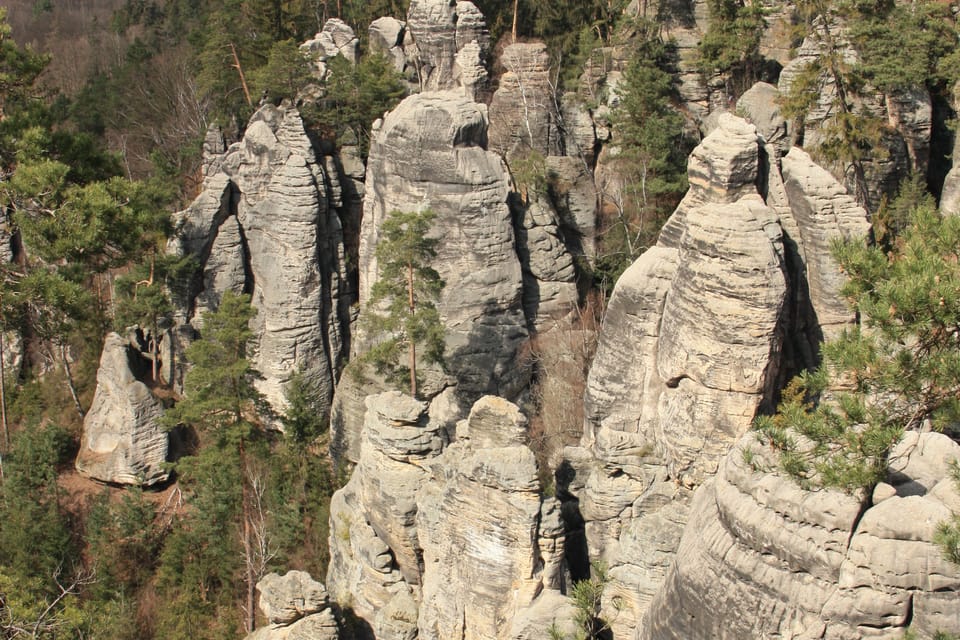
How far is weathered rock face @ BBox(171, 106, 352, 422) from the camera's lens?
88.1 feet

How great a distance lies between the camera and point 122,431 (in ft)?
84.0

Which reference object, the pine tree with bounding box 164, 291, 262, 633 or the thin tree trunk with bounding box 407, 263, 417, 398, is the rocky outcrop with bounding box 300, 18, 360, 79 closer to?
the pine tree with bounding box 164, 291, 262, 633

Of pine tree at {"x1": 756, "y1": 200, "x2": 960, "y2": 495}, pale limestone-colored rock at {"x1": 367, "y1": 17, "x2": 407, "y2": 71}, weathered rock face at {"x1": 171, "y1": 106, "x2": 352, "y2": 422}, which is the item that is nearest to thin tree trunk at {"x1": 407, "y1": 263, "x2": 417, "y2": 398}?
weathered rock face at {"x1": 171, "y1": 106, "x2": 352, "y2": 422}

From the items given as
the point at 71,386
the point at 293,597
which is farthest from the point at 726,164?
the point at 71,386

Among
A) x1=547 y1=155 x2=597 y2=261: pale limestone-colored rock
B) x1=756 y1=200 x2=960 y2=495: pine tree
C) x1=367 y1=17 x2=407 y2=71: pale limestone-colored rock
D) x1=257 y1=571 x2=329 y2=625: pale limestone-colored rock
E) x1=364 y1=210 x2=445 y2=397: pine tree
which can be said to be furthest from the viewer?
x1=367 y1=17 x2=407 y2=71: pale limestone-colored rock

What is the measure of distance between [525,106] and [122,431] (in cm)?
1346

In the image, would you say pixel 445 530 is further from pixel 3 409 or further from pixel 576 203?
pixel 3 409

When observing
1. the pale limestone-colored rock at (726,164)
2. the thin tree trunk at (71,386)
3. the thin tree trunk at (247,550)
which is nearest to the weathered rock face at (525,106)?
the pale limestone-colored rock at (726,164)

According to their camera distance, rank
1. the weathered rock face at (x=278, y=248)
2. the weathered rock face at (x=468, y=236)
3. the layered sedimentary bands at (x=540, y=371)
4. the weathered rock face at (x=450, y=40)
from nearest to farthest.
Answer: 1. the layered sedimentary bands at (x=540, y=371)
2. the weathered rock face at (x=468, y=236)
3. the weathered rock face at (x=278, y=248)
4. the weathered rock face at (x=450, y=40)

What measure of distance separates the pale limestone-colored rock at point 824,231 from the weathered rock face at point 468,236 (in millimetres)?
8151

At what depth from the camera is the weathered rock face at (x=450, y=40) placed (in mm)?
30672

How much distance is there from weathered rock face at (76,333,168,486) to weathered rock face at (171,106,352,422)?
280 centimetres

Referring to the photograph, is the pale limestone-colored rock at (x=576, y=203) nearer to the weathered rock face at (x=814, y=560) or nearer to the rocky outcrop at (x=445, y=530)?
the rocky outcrop at (x=445, y=530)

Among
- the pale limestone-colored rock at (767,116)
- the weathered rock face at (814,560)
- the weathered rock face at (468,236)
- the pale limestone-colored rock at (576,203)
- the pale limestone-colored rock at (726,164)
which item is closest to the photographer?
the weathered rock face at (814,560)
